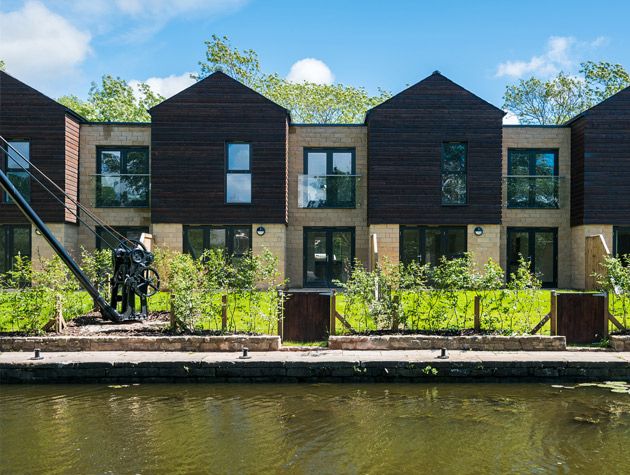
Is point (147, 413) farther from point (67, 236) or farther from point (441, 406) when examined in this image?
point (67, 236)

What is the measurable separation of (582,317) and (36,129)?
1609 cm

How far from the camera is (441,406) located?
7250 millimetres

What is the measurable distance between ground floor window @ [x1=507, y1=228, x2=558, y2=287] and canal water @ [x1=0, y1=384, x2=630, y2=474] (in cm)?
1214

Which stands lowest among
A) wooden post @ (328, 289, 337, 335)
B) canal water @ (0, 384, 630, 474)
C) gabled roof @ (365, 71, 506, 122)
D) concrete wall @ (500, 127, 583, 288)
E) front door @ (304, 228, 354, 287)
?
canal water @ (0, 384, 630, 474)

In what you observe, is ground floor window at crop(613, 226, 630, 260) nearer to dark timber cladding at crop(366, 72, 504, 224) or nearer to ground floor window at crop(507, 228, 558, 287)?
ground floor window at crop(507, 228, 558, 287)

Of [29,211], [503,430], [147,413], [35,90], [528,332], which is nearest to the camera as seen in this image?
[503,430]

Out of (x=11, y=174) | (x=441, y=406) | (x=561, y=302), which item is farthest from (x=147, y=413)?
(x=11, y=174)

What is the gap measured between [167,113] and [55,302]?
9.73 m

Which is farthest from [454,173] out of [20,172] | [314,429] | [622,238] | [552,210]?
[314,429]

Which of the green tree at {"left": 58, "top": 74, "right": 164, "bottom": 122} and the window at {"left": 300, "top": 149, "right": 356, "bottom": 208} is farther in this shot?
the green tree at {"left": 58, "top": 74, "right": 164, "bottom": 122}

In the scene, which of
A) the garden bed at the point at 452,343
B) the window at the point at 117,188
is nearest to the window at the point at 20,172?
the window at the point at 117,188

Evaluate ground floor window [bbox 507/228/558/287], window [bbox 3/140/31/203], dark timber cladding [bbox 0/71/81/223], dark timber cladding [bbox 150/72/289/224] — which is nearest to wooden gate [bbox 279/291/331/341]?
dark timber cladding [bbox 150/72/289/224]

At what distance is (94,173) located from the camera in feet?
64.2

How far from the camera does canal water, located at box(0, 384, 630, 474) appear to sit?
213 inches
